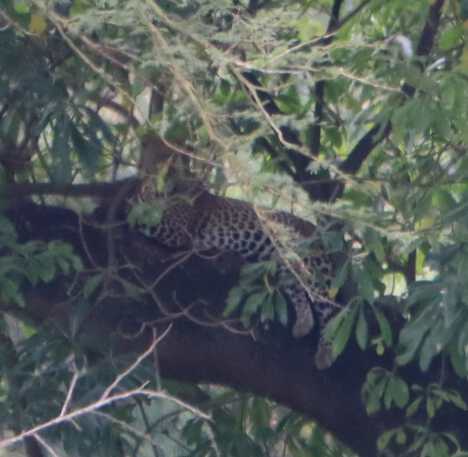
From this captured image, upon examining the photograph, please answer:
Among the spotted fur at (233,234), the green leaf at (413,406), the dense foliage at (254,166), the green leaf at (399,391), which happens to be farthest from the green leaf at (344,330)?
the spotted fur at (233,234)

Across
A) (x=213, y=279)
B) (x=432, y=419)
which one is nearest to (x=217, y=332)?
(x=213, y=279)

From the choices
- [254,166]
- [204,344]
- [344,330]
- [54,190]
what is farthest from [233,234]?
[254,166]

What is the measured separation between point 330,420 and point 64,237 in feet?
4.48

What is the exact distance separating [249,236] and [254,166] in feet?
6.64

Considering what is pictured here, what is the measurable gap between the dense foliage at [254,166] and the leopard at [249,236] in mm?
115

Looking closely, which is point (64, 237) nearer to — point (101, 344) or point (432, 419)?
point (101, 344)

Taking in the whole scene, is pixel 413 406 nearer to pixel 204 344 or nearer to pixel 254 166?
pixel 204 344

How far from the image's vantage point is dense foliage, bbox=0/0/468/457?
4.28 meters

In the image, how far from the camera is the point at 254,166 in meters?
4.49

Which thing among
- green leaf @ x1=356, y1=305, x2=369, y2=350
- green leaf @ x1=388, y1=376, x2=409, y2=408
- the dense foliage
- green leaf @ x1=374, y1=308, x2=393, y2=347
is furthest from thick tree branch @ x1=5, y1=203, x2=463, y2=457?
green leaf @ x1=356, y1=305, x2=369, y2=350

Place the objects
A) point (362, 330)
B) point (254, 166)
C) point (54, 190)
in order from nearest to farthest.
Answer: point (254, 166)
point (362, 330)
point (54, 190)

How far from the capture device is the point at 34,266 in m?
4.89

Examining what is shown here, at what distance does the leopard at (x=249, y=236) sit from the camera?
15.9 ft

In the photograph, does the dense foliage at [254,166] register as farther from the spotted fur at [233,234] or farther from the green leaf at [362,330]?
the spotted fur at [233,234]
